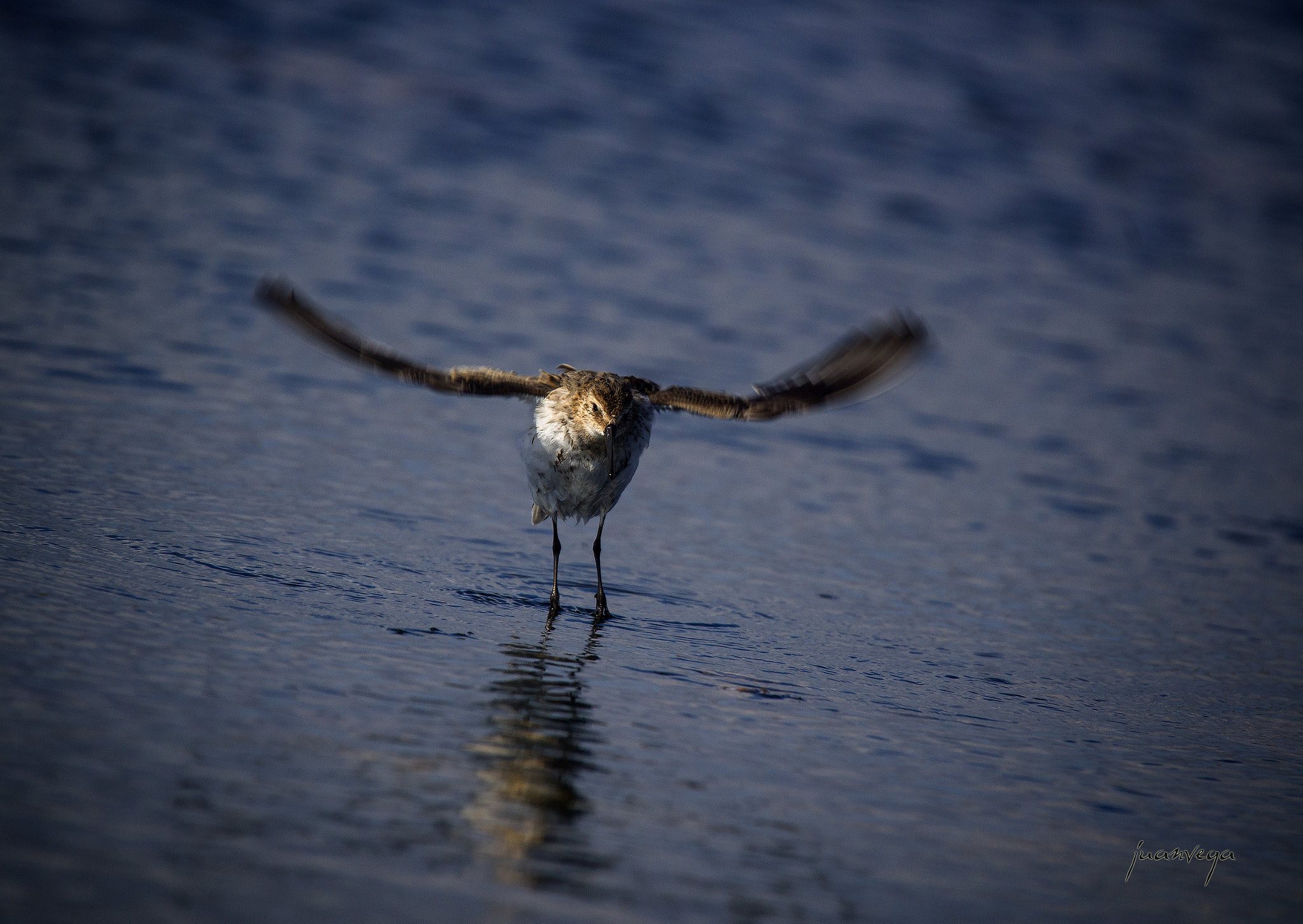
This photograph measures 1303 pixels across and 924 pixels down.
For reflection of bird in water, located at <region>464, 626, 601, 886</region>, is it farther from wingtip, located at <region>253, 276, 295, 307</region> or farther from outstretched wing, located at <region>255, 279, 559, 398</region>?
wingtip, located at <region>253, 276, 295, 307</region>

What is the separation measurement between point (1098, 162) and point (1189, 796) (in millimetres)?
18753

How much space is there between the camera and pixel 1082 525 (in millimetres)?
10102

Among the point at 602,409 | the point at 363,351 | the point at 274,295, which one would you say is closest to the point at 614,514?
the point at 602,409

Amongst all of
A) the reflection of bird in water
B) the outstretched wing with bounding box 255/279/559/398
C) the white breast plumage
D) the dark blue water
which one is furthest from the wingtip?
the reflection of bird in water

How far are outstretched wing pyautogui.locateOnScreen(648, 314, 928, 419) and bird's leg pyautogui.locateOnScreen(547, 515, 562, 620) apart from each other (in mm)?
1054

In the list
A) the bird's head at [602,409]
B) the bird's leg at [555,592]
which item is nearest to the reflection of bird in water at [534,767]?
the bird's leg at [555,592]

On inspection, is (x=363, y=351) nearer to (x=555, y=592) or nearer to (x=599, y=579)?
(x=555, y=592)

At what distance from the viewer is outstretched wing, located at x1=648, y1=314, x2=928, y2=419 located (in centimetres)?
711

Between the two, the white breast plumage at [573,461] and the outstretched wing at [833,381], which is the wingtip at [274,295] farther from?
the outstretched wing at [833,381]

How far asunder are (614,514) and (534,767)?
14.3ft

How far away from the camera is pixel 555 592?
7.53 metres

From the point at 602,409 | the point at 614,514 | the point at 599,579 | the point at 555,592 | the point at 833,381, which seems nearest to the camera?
the point at 833,381

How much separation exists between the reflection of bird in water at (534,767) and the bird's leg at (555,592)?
71cm

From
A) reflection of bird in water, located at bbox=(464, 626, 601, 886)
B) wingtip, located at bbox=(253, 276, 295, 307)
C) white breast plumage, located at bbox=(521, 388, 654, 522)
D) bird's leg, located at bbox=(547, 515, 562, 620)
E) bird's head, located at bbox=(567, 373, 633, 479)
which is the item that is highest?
wingtip, located at bbox=(253, 276, 295, 307)
